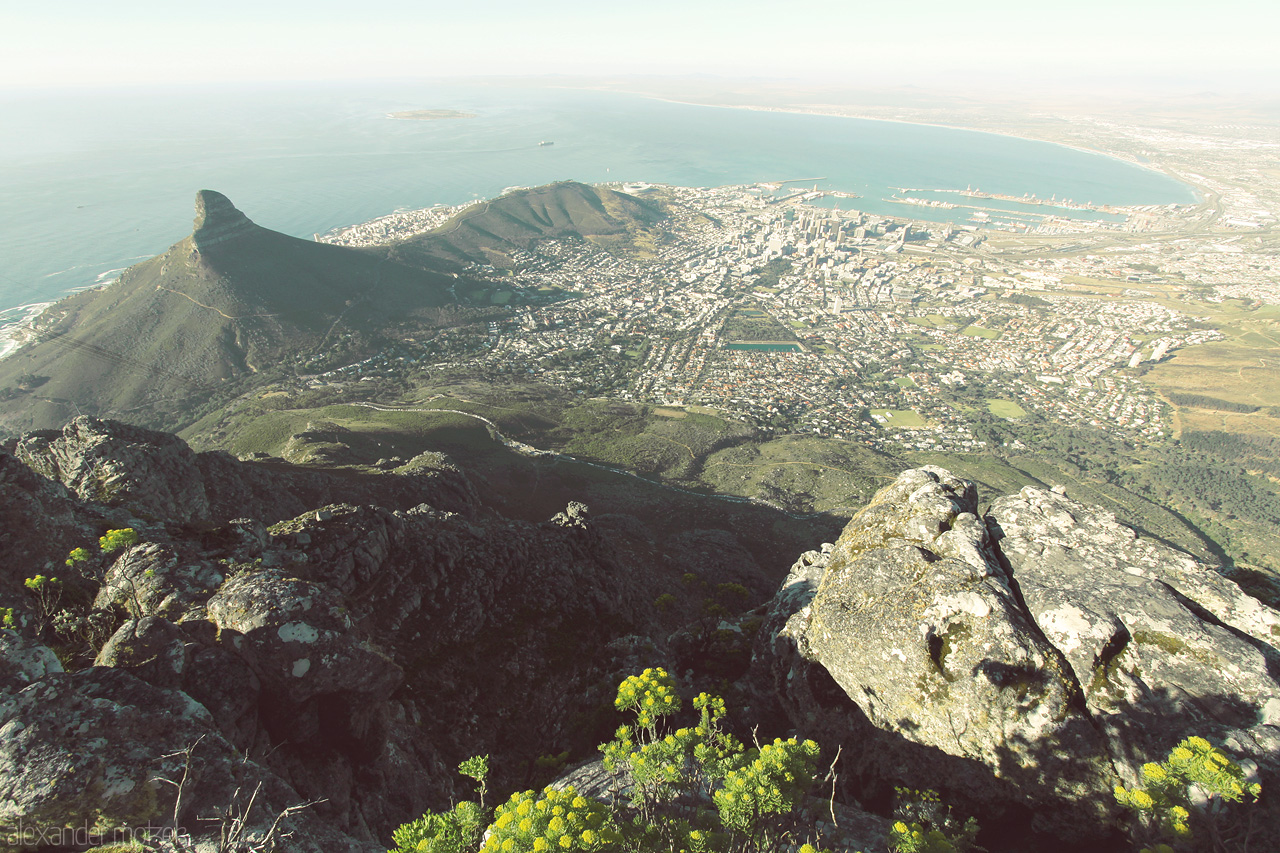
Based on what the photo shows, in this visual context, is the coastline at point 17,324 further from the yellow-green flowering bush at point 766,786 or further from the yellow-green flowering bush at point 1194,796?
the yellow-green flowering bush at point 1194,796

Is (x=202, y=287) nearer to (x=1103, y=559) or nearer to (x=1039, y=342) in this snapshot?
(x=1103, y=559)

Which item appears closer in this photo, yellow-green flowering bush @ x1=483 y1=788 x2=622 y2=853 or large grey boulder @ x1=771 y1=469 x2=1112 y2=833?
yellow-green flowering bush @ x1=483 y1=788 x2=622 y2=853

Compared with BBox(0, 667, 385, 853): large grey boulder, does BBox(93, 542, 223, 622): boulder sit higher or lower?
lower

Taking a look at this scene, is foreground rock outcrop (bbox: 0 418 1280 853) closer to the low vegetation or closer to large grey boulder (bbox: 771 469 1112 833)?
large grey boulder (bbox: 771 469 1112 833)

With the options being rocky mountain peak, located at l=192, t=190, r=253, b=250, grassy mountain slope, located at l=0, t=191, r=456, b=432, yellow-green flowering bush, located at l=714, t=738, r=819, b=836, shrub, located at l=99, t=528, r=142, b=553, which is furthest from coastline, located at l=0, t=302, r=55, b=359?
yellow-green flowering bush, located at l=714, t=738, r=819, b=836

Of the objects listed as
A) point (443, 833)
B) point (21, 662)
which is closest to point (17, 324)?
point (21, 662)

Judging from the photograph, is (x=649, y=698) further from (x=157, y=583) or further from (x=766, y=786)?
(x=157, y=583)

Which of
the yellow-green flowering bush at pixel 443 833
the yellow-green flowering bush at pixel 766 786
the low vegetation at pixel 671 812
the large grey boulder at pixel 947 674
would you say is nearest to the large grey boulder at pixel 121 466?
the yellow-green flowering bush at pixel 443 833
